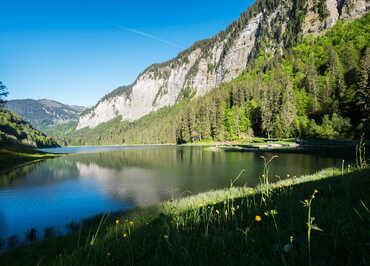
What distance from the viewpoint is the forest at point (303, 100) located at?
153 feet

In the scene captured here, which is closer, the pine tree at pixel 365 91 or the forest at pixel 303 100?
the pine tree at pixel 365 91

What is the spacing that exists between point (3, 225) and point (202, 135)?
261 ft

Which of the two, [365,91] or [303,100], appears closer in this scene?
[365,91]

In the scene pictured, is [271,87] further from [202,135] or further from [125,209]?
[125,209]

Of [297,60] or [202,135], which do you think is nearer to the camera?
[202,135]

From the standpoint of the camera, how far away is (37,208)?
11.8 metres

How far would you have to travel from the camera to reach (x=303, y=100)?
6494cm

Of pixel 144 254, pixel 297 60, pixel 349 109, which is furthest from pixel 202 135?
pixel 144 254

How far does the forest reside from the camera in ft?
153

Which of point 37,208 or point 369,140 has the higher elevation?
point 369,140

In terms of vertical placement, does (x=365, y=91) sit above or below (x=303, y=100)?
below

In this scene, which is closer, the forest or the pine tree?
the pine tree

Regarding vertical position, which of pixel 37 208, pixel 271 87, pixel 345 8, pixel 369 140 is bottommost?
pixel 37 208

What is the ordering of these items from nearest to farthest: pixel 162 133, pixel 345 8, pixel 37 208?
pixel 37 208
pixel 345 8
pixel 162 133
